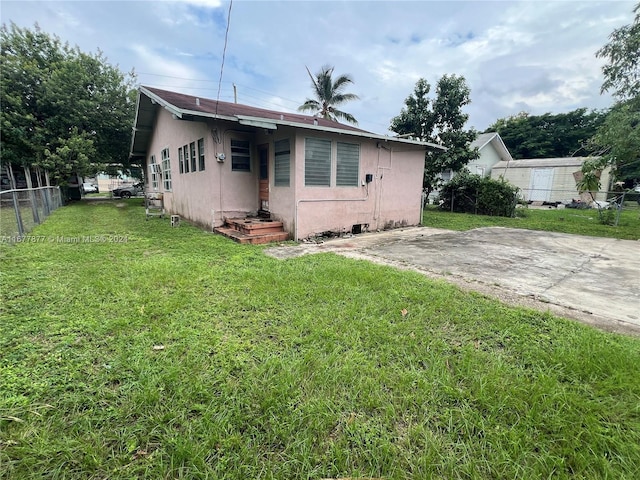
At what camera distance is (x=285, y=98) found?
25.3 metres

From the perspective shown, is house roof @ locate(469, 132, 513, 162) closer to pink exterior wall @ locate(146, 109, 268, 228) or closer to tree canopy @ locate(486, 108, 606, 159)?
tree canopy @ locate(486, 108, 606, 159)

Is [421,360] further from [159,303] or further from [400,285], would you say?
[159,303]

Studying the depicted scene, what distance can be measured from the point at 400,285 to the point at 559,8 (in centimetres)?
988

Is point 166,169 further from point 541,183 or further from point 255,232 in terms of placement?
point 541,183

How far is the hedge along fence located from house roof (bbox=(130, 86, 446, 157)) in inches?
215

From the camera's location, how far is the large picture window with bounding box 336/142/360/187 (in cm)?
759

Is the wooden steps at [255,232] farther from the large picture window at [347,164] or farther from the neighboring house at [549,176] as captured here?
the neighboring house at [549,176]

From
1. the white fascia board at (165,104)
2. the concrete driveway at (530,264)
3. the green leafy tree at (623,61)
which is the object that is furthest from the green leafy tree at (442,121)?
the white fascia board at (165,104)

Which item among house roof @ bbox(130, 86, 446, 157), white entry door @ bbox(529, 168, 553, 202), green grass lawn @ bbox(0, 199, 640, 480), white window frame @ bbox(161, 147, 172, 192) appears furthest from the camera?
white entry door @ bbox(529, 168, 553, 202)

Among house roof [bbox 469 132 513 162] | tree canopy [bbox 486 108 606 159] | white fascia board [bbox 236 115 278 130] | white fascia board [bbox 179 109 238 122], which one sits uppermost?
tree canopy [bbox 486 108 606 159]

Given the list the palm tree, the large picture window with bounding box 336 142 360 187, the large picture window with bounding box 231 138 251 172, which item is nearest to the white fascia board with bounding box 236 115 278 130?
the large picture window with bounding box 231 138 251 172

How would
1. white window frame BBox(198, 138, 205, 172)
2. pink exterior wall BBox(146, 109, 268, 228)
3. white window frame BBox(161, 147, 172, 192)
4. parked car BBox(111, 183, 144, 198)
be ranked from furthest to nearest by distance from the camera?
parked car BBox(111, 183, 144, 198) < white window frame BBox(161, 147, 172, 192) < white window frame BBox(198, 138, 205, 172) < pink exterior wall BBox(146, 109, 268, 228)

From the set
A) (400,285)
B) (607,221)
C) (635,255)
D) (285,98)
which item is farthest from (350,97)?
(400,285)

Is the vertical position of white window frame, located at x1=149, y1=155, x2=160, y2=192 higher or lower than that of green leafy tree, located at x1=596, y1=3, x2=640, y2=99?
lower
